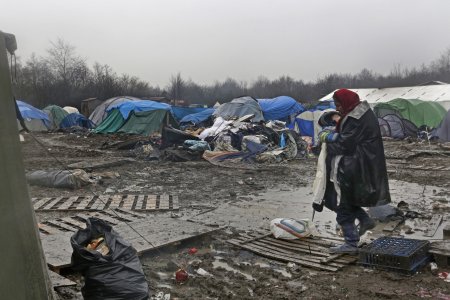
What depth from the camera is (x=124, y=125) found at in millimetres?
26312

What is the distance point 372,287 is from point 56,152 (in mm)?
15643

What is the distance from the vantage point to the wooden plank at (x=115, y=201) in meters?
7.57

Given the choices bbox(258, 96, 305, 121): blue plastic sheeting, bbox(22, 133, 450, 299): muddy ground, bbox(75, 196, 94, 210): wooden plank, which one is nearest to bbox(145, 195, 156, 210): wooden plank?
bbox(22, 133, 450, 299): muddy ground

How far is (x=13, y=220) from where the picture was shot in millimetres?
2570

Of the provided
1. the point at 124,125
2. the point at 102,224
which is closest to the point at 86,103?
the point at 124,125

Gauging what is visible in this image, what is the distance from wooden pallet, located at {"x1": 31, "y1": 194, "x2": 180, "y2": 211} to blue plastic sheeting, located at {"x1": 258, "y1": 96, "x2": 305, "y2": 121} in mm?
17049

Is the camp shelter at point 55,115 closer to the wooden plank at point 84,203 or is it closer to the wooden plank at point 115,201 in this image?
the wooden plank at point 84,203

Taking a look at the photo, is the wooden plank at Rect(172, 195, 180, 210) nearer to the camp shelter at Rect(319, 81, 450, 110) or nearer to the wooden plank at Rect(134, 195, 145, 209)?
the wooden plank at Rect(134, 195, 145, 209)

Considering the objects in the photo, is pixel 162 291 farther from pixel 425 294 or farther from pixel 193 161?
pixel 193 161

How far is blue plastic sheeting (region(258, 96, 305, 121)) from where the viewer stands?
82.3 feet

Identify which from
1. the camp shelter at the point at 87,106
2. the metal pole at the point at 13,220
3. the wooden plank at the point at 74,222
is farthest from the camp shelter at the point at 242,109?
the metal pole at the point at 13,220

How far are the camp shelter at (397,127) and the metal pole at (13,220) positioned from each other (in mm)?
24202

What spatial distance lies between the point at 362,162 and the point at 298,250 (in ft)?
4.18

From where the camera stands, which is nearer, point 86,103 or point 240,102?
point 240,102
